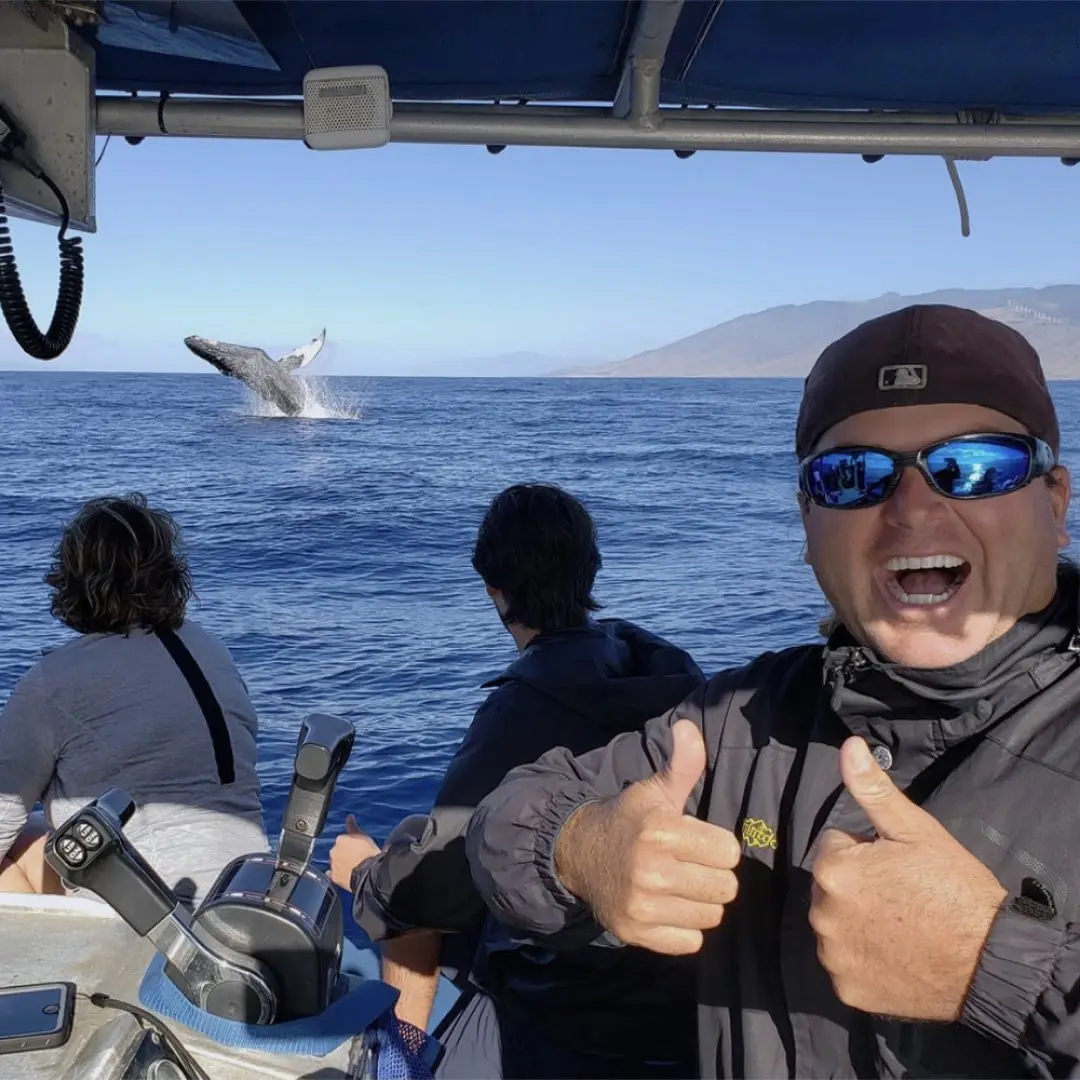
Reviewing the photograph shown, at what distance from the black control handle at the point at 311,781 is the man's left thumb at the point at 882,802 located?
2.62 ft

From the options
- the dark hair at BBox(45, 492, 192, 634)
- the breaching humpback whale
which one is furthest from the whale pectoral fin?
the dark hair at BBox(45, 492, 192, 634)

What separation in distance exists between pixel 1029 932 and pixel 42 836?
3066 millimetres

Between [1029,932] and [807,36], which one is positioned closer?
[1029,932]

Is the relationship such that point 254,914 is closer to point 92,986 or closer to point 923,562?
point 92,986

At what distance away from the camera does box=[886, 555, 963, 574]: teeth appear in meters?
1.55

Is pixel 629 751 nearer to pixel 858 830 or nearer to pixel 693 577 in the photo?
pixel 858 830

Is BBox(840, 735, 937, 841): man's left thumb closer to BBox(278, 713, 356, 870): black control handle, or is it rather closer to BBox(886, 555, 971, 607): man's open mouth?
BBox(886, 555, 971, 607): man's open mouth

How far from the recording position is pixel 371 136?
2.30 meters

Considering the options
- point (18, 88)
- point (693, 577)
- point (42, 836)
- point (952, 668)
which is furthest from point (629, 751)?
point (693, 577)

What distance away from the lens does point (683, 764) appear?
138 centimetres

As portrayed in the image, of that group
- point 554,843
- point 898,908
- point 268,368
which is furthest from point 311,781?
point 268,368

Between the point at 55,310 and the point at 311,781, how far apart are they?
175cm

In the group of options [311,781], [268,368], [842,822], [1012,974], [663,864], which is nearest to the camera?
[1012,974]

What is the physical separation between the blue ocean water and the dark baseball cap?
117 inches
